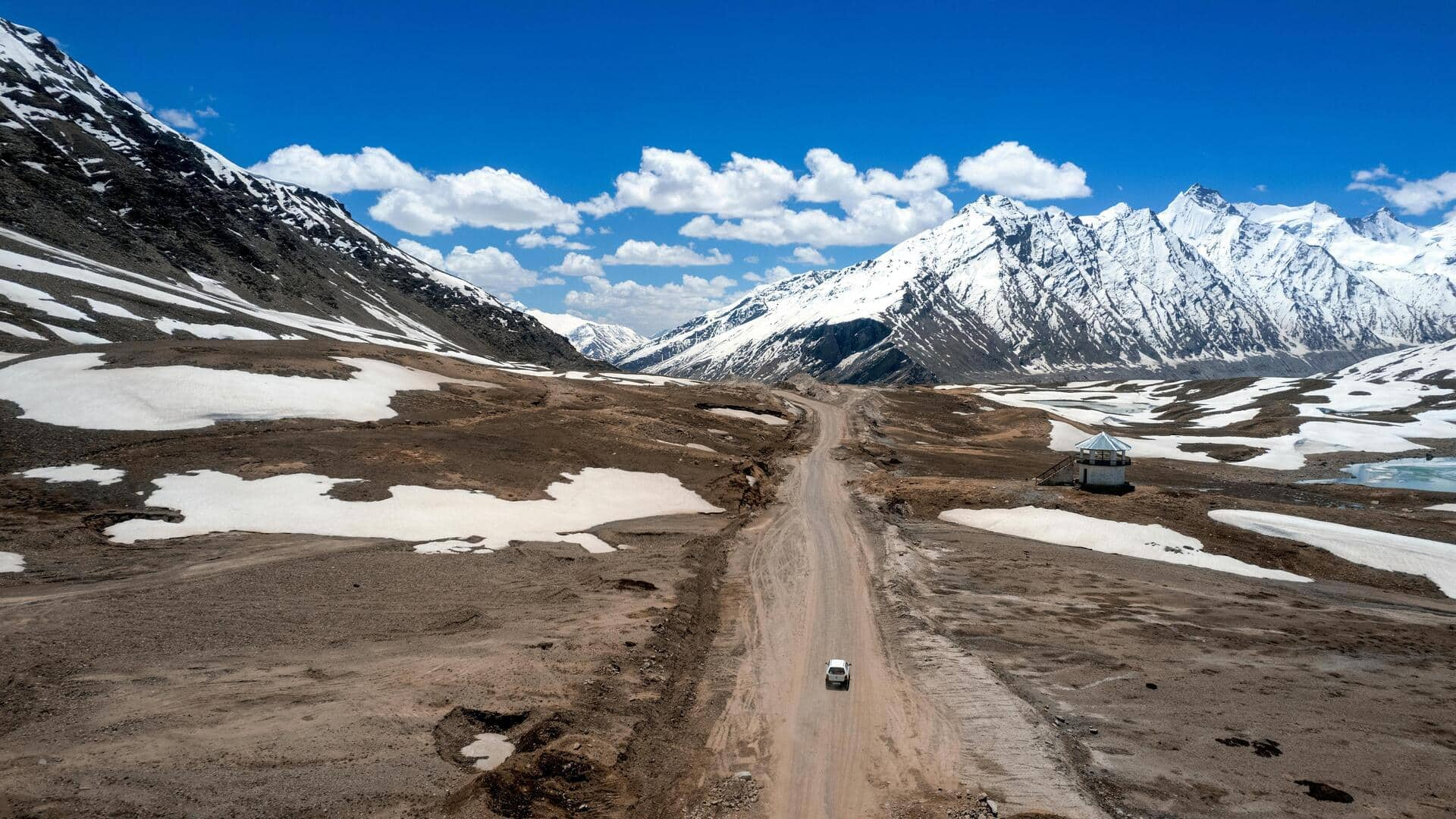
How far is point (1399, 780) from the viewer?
51.3 feet

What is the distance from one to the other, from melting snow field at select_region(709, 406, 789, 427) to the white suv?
54865 millimetres

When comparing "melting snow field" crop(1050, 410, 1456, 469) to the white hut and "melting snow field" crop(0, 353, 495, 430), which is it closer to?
the white hut

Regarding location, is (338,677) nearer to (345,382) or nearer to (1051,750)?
(1051,750)

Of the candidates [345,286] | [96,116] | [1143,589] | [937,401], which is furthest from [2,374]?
[96,116]

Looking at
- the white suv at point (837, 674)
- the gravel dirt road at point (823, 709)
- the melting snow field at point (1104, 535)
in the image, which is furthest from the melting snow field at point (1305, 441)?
the white suv at point (837, 674)

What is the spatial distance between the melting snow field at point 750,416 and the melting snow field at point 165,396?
3548cm

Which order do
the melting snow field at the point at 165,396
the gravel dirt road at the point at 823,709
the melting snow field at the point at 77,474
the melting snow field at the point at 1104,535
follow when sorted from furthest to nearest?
the melting snow field at the point at 165,396
the melting snow field at the point at 1104,535
the melting snow field at the point at 77,474
the gravel dirt road at the point at 823,709

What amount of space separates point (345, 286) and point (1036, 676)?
637 ft

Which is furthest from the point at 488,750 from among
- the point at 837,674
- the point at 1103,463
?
the point at 1103,463

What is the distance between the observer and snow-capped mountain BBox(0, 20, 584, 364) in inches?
2564

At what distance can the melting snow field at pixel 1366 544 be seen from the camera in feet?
99.1

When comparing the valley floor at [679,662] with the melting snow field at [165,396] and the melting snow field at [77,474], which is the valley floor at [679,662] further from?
the melting snow field at [165,396]

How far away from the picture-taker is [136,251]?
407 ft

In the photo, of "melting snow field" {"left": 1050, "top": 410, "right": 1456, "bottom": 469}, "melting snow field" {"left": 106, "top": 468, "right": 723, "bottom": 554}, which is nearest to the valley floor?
"melting snow field" {"left": 106, "top": 468, "right": 723, "bottom": 554}
